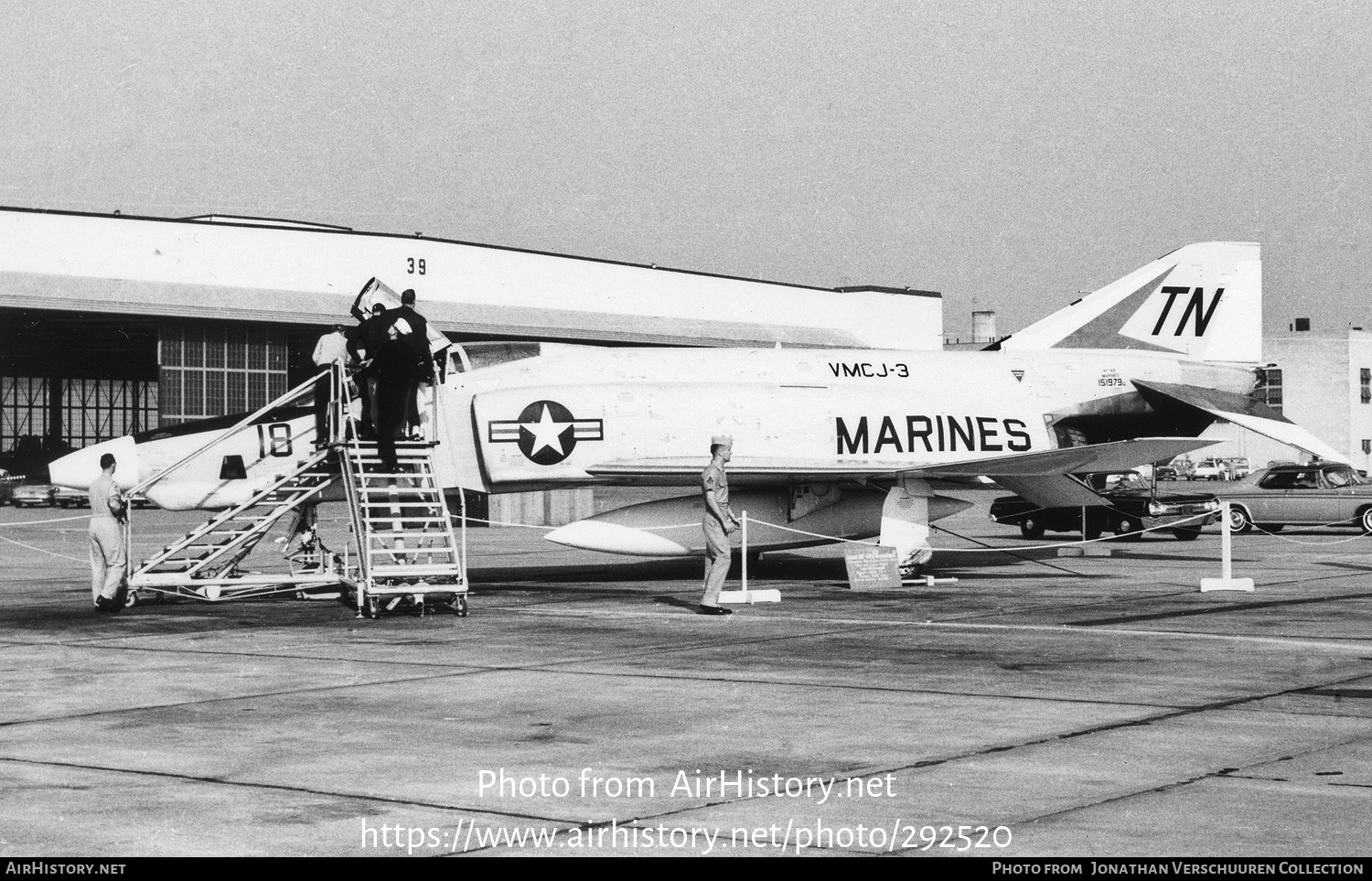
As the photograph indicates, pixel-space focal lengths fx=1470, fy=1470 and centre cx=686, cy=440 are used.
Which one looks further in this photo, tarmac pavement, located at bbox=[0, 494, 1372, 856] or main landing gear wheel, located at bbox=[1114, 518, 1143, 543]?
main landing gear wheel, located at bbox=[1114, 518, 1143, 543]

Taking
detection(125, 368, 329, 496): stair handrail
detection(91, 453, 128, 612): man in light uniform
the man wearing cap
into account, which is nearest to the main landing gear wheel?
the man wearing cap

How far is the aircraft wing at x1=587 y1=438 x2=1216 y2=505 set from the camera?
1936 centimetres

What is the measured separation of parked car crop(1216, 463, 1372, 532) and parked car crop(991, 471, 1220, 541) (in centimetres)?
80

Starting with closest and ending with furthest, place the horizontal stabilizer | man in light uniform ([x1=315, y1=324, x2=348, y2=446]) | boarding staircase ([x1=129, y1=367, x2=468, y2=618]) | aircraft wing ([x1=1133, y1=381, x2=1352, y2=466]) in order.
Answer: boarding staircase ([x1=129, y1=367, x2=468, y2=618]) → man in light uniform ([x1=315, y1=324, x2=348, y2=446]) → the horizontal stabilizer → aircraft wing ([x1=1133, y1=381, x2=1352, y2=466])

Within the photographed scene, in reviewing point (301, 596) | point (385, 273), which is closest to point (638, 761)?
point (301, 596)

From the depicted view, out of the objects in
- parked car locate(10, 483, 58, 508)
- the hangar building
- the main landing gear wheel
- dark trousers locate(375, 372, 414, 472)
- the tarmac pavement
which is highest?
the hangar building

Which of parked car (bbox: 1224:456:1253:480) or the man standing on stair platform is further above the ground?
the man standing on stair platform

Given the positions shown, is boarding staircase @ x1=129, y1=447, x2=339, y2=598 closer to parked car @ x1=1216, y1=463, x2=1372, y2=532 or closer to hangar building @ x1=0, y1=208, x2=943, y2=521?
parked car @ x1=1216, y1=463, x2=1372, y2=532

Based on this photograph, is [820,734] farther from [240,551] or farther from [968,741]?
[240,551]

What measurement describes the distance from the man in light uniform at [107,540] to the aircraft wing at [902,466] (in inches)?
235

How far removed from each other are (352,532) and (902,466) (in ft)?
25.0

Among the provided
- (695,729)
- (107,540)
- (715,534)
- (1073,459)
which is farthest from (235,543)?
(1073,459)
